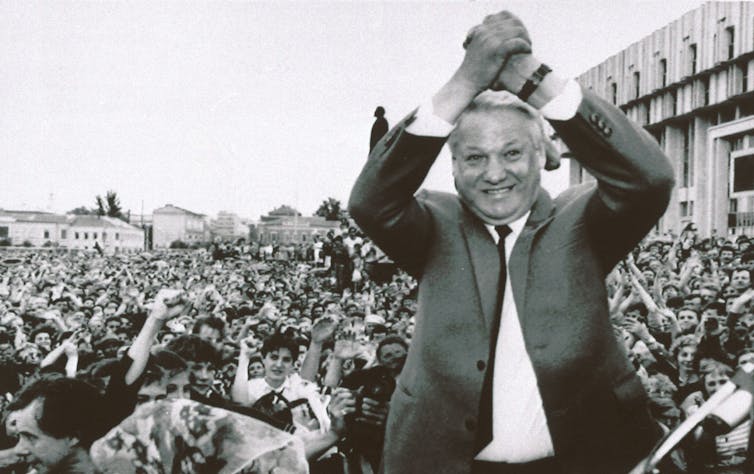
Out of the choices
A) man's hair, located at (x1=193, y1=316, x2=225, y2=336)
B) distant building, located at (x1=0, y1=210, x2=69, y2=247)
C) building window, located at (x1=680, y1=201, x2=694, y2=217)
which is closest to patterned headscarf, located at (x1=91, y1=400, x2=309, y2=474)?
man's hair, located at (x1=193, y1=316, x2=225, y2=336)

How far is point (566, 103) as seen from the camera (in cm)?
191

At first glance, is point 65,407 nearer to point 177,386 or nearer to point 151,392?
point 151,392

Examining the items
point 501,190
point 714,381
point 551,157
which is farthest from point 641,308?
point 501,190

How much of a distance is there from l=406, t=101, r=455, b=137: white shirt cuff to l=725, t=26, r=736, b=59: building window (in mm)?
32962

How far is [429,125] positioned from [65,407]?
1927mm

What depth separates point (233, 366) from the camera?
7367 mm

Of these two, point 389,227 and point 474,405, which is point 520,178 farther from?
point 474,405

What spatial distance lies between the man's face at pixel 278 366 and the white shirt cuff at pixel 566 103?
15.1 feet

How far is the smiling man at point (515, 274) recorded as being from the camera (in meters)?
1.92

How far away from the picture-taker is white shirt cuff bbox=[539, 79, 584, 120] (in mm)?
1902

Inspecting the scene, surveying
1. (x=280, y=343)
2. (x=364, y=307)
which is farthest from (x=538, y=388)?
(x=364, y=307)

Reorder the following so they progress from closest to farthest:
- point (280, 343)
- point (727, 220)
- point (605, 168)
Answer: point (605, 168) → point (280, 343) → point (727, 220)

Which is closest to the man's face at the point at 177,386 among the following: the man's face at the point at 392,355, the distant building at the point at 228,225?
the man's face at the point at 392,355

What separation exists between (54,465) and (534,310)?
1.96 meters
